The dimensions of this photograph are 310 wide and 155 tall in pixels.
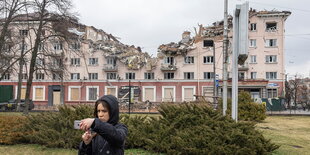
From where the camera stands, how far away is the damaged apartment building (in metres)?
49.9

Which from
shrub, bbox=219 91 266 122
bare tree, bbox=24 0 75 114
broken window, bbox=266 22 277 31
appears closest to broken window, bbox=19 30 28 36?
bare tree, bbox=24 0 75 114

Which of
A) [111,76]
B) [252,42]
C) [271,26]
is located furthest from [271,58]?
[111,76]

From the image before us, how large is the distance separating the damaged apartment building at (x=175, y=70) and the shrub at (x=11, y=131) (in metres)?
38.7

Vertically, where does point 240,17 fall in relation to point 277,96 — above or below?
above

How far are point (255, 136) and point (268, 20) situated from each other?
158 feet

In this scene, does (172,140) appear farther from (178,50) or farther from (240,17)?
(178,50)

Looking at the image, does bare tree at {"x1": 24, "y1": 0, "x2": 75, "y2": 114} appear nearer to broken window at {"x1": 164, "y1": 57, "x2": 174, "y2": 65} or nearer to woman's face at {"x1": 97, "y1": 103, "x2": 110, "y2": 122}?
woman's face at {"x1": 97, "y1": 103, "x2": 110, "y2": 122}

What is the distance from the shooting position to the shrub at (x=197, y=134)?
25.2 feet

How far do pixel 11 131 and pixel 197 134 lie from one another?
6680 millimetres

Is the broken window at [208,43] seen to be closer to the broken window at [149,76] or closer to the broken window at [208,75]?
the broken window at [208,75]

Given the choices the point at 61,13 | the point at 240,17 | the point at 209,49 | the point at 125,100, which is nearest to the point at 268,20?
the point at 209,49

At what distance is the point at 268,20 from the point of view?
2012 inches

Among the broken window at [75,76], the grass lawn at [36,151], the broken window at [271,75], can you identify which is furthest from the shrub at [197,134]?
the broken window at [75,76]

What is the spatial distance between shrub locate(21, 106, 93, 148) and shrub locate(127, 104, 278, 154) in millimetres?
1856
